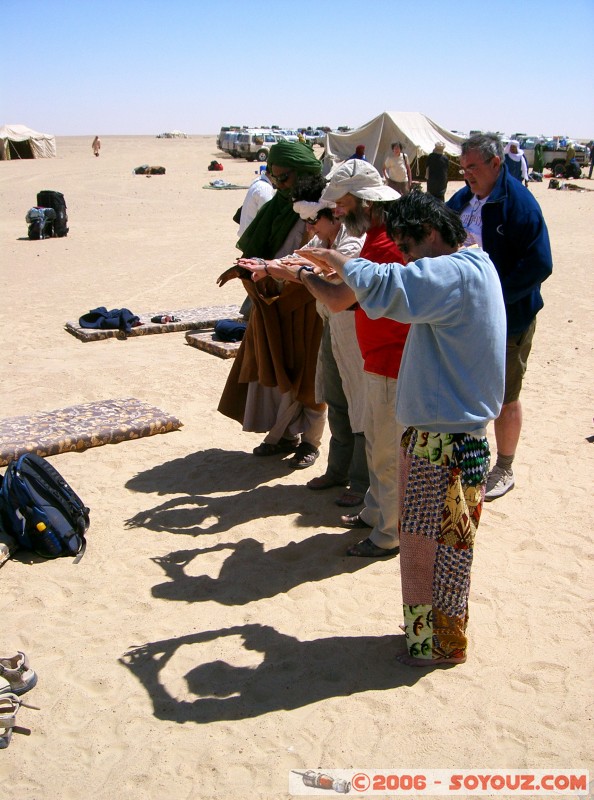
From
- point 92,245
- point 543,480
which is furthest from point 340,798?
point 92,245

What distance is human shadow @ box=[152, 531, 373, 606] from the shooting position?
12.5 ft

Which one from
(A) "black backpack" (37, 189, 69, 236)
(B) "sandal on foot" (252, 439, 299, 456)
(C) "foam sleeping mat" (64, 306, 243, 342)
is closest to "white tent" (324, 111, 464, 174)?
(A) "black backpack" (37, 189, 69, 236)

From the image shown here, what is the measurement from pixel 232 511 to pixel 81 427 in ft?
4.88

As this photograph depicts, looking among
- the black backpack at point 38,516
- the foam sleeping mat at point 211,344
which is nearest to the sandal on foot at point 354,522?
the black backpack at point 38,516

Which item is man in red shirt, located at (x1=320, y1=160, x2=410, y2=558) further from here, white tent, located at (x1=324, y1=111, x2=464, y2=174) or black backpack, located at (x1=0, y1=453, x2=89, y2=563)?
white tent, located at (x1=324, y1=111, x2=464, y2=174)

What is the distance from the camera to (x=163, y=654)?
3.35 metres

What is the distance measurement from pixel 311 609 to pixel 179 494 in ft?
4.88

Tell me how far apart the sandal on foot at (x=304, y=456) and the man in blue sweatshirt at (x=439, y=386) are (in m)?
2.14

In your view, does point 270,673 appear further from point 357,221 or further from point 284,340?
point 284,340

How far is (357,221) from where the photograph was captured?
374 cm

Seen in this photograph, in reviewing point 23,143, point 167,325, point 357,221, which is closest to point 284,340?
point 357,221

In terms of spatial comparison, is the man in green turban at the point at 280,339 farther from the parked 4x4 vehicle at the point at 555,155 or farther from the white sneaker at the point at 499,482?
the parked 4x4 vehicle at the point at 555,155

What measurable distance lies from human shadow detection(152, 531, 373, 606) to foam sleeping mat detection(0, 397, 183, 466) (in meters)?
1.55

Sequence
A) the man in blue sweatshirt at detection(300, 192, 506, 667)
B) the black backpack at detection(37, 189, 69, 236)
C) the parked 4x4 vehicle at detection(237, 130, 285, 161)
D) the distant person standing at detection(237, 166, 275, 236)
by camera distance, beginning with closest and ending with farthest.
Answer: the man in blue sweatshirt at detection(300, 192, 506, 667)
the distant person standing at detection(237, 166, 275, 236)
the black backpack at detection(37, 189, 69, 236)
the parked 4x4 vehicle at detection(237, 130, 285, 161)
